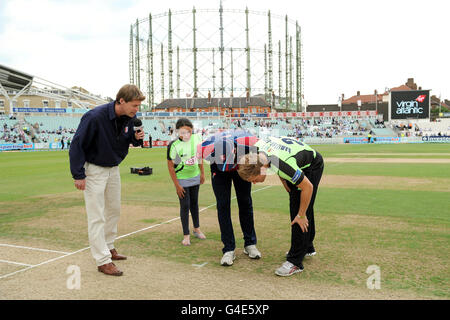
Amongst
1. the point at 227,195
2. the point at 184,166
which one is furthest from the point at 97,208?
the point at 184,166

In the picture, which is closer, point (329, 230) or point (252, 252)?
point (252, 252)

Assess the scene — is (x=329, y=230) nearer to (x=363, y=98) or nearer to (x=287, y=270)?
(x=287, y=270)

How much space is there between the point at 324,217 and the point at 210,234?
8.23ft

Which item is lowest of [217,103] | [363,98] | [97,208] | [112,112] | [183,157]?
[97,208]

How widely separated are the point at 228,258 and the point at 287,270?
799 millimetres

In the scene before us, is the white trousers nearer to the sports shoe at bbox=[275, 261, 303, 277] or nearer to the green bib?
the green bib

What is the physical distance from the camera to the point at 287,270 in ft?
14.5

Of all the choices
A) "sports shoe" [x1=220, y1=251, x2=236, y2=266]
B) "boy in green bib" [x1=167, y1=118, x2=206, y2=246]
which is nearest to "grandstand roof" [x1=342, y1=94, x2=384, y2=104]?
"boy in green bib" [x1=167, y1=118, x2=206, y2=246]

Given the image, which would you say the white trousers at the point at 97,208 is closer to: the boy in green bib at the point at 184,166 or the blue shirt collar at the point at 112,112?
the blue shirt collar at the point at 112,112

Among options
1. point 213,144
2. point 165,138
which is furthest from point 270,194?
point 165,138

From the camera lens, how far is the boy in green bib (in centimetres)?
587

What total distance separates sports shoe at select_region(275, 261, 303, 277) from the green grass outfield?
0.10 meters

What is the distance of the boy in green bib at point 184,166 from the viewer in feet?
19.3
